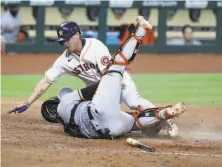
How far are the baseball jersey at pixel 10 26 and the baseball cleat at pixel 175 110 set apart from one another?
38.1 feet

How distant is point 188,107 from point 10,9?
940 centimetres

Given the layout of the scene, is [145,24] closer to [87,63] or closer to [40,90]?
[87,63]

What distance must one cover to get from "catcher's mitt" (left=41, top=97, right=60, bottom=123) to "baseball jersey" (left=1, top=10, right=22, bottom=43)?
986cm

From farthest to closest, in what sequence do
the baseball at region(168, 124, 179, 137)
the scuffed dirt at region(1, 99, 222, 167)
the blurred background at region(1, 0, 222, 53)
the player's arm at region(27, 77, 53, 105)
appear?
1. the blurred background at region(1, 0, 222, 53)
2. the player's arm at region(27, 77, 53, 105)
3. the baseball at region(168, 124, 179, 137)
4. the scuffed dirt at region(1, 99, 222, 167)

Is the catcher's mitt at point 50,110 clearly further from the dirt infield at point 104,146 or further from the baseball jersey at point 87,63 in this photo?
the baseball jersey at point 87,63

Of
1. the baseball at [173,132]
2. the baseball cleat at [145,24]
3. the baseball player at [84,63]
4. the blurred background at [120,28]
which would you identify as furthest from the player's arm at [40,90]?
the blurred background at [120,28]

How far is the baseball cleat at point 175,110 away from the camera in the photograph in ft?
21.6

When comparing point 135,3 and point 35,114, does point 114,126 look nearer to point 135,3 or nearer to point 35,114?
point 35,114

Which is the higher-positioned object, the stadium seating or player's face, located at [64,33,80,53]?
player's face, located at [64,33,80,53]

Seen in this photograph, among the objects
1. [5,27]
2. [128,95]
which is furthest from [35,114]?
[5,27]

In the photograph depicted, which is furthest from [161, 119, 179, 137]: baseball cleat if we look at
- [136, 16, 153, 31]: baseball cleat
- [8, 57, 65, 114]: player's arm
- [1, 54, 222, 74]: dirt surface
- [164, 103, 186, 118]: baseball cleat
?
[1, 54, 222, 74]: dirt surface

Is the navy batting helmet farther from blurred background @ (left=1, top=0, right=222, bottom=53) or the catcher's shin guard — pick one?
blurred background @ (left=1, top=0, right=222, bottom=53)

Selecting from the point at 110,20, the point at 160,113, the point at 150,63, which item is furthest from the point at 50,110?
the point at 110,20

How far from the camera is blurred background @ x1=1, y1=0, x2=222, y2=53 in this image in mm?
17891
